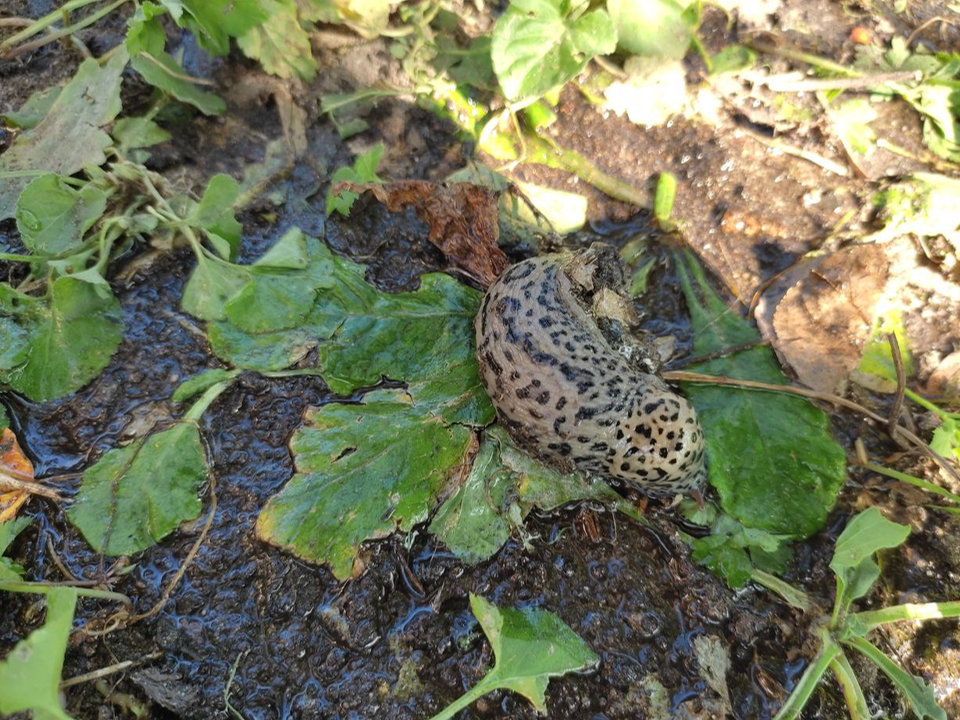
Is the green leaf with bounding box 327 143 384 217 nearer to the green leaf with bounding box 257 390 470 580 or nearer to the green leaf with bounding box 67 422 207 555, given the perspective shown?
the green leaf with bounding box 257 390 470 580

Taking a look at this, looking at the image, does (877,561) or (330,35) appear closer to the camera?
(877,561)

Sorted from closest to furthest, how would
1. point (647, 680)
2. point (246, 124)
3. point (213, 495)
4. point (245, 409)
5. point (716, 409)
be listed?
point (647, 680) → point (213, 495) → point (245, 409) → point (716, 409) → point (246, 124)

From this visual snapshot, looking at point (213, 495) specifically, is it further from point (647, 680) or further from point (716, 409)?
point (716, 409)

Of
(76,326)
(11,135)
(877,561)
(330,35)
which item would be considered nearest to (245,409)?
(76,326)

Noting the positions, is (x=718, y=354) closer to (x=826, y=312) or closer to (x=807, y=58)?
(x=826, y=312)

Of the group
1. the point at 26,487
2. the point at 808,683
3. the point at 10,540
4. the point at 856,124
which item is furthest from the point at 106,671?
the point at 856,124

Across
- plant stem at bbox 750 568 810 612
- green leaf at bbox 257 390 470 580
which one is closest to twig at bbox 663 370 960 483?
plant stem at bbox 750 568 810 612

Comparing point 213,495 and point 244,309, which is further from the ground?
point 244,309
